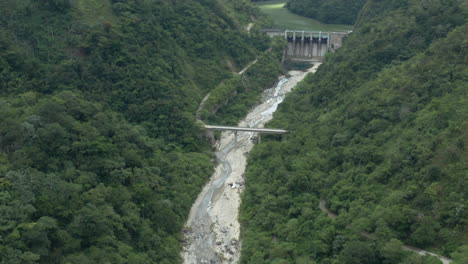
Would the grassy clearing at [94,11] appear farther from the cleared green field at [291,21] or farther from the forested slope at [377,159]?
the cleared green field at [291,21]

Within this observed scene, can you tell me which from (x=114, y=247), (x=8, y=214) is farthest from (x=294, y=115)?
(x=8, y=214)

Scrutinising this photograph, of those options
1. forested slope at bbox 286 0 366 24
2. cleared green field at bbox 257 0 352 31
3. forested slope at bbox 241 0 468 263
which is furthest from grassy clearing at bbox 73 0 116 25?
forested slope at bbox 286 0 366 24

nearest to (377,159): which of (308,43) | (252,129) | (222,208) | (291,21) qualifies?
(222,208)

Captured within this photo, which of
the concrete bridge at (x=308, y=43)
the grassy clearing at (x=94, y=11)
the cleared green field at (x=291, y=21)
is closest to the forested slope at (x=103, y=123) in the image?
the grassy clearing at (x=94, y=11)

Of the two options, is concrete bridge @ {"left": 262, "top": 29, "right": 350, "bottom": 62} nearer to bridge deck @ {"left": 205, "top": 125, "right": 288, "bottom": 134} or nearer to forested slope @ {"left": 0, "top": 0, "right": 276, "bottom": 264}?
forested slope @ {"left": 0, "top": 0, "right": 276, "bottom": 264}

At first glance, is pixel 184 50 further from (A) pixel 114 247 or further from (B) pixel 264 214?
(A) pixel 114 247

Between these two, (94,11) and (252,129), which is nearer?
(252,129)

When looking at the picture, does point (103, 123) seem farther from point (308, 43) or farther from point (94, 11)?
point (308, 43)
